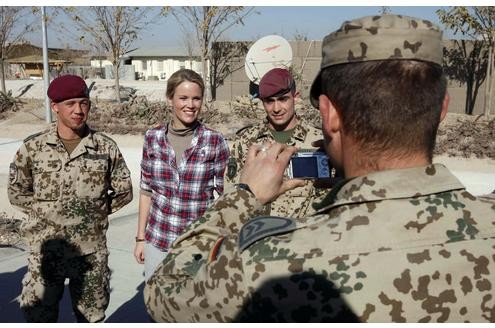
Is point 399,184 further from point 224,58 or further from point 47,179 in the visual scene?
point 224,58

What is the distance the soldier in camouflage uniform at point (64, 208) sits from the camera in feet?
10.1

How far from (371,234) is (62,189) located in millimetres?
2402

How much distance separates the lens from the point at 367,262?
3.59ft

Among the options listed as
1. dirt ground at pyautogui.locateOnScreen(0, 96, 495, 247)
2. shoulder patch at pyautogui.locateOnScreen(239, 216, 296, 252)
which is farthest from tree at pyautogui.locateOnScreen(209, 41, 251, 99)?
shoulder patch at pyautogui.locateOnScreen(239, 216, 296, 252)

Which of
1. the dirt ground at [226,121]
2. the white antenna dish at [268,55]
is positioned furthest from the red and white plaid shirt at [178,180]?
the white antenna dish at [268,55]

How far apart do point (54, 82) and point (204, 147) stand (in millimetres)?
966

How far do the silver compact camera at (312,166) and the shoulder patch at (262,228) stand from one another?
65 cm

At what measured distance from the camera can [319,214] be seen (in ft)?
4.08

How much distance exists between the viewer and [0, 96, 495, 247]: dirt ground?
1012cm

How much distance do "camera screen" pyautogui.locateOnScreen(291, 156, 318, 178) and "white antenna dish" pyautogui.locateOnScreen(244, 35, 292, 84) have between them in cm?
1266

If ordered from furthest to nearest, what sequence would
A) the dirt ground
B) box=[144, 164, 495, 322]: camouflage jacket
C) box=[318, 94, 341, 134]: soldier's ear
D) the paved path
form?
the dirt ground
the paved path
box=[318, 94, 341, 134]: soldier's ear
box=[144, 164, 495, 322]: camouflage jacket

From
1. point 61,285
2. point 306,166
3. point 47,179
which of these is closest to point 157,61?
point 47,179

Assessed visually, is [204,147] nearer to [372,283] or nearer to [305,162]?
[305,162]

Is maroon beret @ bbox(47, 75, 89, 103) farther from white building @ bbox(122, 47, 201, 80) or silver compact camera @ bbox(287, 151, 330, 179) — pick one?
white building @ bbox(122, 47, 201, 80)
